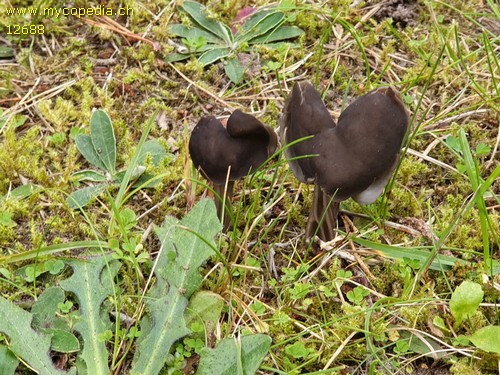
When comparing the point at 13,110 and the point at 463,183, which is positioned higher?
the point at 13,110

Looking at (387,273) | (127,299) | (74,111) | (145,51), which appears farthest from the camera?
(145,51)

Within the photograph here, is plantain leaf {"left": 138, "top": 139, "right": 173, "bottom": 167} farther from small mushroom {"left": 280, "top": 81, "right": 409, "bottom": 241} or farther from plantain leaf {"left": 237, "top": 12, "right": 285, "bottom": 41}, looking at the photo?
plantain leaf {"left": 237, "top": 12, "right": 285, "bottom": 41}

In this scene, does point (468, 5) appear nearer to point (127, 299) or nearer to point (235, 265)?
point (235, 265)

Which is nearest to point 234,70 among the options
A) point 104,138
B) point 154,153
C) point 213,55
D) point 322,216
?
point 213,55

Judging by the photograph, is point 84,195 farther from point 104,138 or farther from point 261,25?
point 261,25

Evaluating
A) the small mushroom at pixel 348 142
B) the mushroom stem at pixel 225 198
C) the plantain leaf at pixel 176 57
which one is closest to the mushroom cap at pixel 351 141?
the small mushroom at pixel 348 142

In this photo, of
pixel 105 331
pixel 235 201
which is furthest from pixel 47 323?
pixel 235 201
